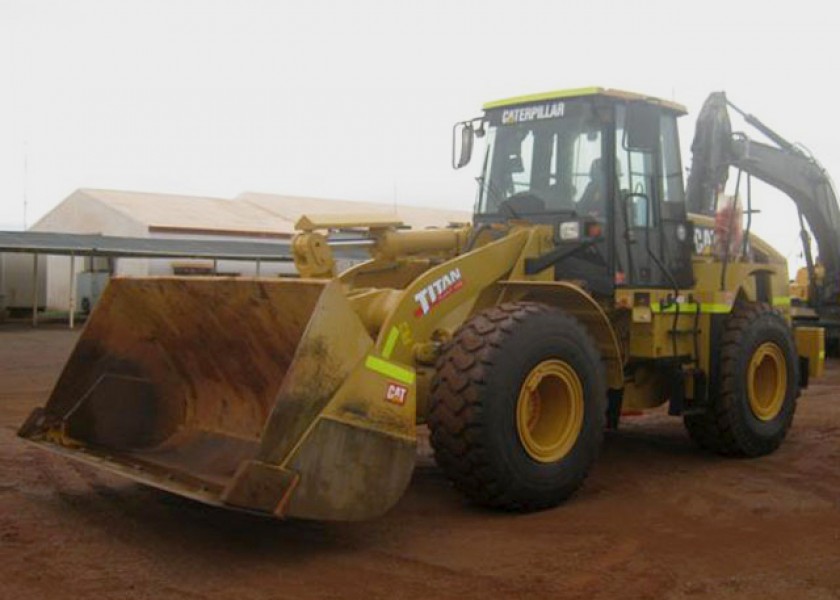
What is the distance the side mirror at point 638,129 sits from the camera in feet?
23.2

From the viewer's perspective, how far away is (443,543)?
527 cm

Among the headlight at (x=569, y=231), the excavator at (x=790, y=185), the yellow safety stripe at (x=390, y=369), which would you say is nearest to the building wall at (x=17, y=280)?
the excavator at (x=790, y=185)

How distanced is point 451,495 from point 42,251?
20852mm

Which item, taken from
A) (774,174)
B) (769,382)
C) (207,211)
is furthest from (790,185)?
(207,211)

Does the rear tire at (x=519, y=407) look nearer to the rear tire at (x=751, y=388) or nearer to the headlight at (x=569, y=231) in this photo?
the headlight at (x=569, y=231)

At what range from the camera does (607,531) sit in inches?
219

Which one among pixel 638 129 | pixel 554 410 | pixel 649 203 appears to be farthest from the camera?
pixel 649 203

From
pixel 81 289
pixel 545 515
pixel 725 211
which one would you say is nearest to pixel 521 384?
pixel 545 515

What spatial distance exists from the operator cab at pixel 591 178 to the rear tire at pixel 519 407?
3.24ft

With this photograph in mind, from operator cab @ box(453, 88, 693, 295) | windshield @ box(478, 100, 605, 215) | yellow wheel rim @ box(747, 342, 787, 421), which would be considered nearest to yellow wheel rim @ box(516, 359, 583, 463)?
operator cab @ box(453, 88, 693, 295)

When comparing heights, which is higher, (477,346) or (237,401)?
(477,346)

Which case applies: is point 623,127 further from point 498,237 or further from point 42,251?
point 42,251

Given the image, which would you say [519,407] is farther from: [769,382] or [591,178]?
[769,382]

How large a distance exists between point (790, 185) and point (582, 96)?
7217 mm
